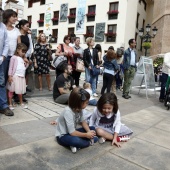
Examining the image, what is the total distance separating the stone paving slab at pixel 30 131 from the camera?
3078 millimetres

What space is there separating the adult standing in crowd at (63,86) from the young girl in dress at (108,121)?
6.57 feet

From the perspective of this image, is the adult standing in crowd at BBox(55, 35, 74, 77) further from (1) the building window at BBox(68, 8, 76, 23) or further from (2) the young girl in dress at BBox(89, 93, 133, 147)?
(1) the building window at BBox(68, 8, 76, 23)

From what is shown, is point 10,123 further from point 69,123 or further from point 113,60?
point 113,60

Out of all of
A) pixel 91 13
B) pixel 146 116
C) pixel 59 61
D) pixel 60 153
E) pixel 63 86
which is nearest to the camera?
pixel 60 153

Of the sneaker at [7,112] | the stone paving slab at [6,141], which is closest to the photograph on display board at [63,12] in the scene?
the sneaker at [7,112]

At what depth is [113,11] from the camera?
23.2 meters

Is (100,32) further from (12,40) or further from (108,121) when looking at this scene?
(108,121)

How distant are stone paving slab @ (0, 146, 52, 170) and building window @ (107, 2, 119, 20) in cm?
2246

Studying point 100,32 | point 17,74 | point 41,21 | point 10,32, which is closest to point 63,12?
point 41,21

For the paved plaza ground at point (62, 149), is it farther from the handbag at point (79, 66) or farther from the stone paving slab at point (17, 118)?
the handbag at point (79, 66)

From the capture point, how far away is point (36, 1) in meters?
31.8

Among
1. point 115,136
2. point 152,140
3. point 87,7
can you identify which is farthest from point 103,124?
point 87,7

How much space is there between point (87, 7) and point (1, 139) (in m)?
24.7

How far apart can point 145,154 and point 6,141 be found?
186 centimetres
